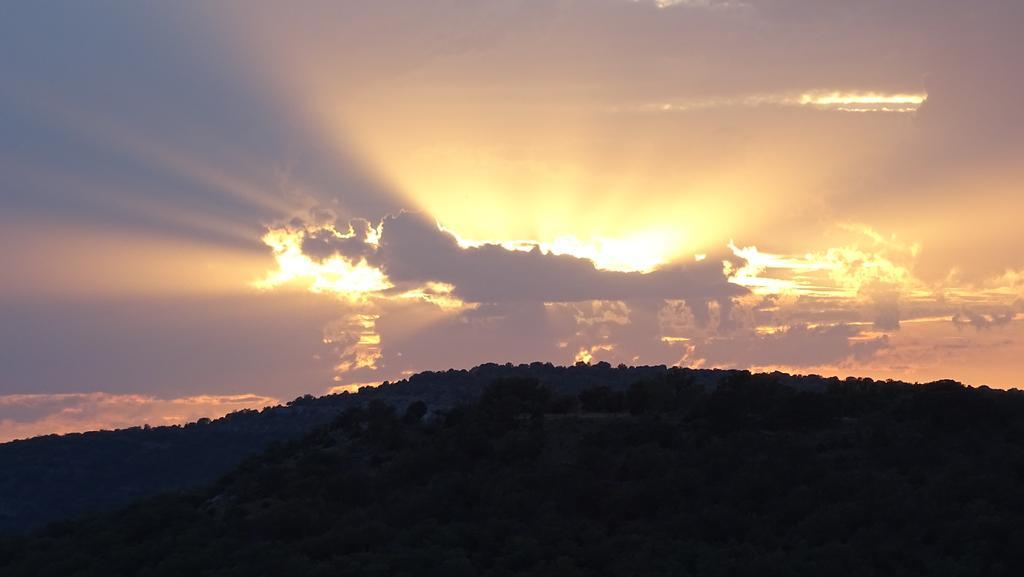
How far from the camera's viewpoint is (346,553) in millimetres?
61750

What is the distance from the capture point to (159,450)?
185m

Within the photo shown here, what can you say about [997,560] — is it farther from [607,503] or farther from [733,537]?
[607,503]

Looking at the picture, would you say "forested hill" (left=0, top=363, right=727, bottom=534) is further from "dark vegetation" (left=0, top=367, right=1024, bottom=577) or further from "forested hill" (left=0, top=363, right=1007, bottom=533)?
"dark vegetation" (left=0, top=367, right=1024, bottom=577)

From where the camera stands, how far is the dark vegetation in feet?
179

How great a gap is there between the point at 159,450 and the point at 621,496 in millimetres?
135371

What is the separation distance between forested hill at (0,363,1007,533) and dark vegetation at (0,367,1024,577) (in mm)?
77489

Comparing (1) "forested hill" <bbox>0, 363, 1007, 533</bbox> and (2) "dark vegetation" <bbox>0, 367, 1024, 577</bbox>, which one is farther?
(1) "forested hill" <bbox>0, 363, 1007, 533</bbox>

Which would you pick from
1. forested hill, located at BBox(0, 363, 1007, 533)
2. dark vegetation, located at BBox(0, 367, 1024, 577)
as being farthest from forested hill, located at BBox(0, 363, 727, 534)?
dark vegetation, located at BBox(0, 367, 1024, 577)

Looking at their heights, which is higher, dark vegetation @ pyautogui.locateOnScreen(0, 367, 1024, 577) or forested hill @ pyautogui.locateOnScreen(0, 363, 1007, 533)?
forested hill @ pyautogui.locateOnScreen(0, 363, 1007, 533)

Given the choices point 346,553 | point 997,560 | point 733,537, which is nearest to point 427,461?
point 346,553

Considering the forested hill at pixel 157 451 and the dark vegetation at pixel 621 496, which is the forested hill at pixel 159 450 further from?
the dark vegetation at pixel 621 496

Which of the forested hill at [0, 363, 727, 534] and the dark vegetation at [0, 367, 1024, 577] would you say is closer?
the dark vegetation at [0, 367, 1024, 577]

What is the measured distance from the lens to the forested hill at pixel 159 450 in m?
162

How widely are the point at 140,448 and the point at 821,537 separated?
147749 mm
